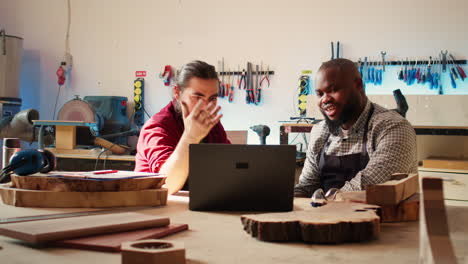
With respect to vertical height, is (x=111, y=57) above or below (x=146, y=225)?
above

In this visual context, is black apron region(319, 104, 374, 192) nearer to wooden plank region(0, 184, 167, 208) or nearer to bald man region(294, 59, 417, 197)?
bald man region(294, 59, 417, 197)

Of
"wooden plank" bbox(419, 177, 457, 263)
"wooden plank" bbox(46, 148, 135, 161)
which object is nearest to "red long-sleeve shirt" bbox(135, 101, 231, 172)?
"wooden plank" bbox(419, 177, 457, 263)

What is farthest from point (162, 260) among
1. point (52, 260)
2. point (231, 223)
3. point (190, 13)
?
point (190, 13)

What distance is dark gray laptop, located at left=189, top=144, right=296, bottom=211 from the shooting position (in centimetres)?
129

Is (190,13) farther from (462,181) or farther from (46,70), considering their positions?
(462,181)

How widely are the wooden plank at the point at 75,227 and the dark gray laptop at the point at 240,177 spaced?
0.32 meters

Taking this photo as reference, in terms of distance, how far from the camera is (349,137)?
2.30 meters

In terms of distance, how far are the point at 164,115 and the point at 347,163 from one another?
891 millimetres

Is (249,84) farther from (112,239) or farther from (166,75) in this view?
(112,239)

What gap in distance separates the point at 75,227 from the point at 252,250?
33cm

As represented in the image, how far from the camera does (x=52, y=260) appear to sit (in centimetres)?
75

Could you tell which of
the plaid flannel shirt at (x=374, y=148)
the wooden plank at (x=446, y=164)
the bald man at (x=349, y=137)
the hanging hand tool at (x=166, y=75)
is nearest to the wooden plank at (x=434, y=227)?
the plaid flannel shirt at (x=374, y=148)

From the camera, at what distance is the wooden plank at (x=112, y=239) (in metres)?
0.80

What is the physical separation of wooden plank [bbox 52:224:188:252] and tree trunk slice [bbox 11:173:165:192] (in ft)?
1.45
